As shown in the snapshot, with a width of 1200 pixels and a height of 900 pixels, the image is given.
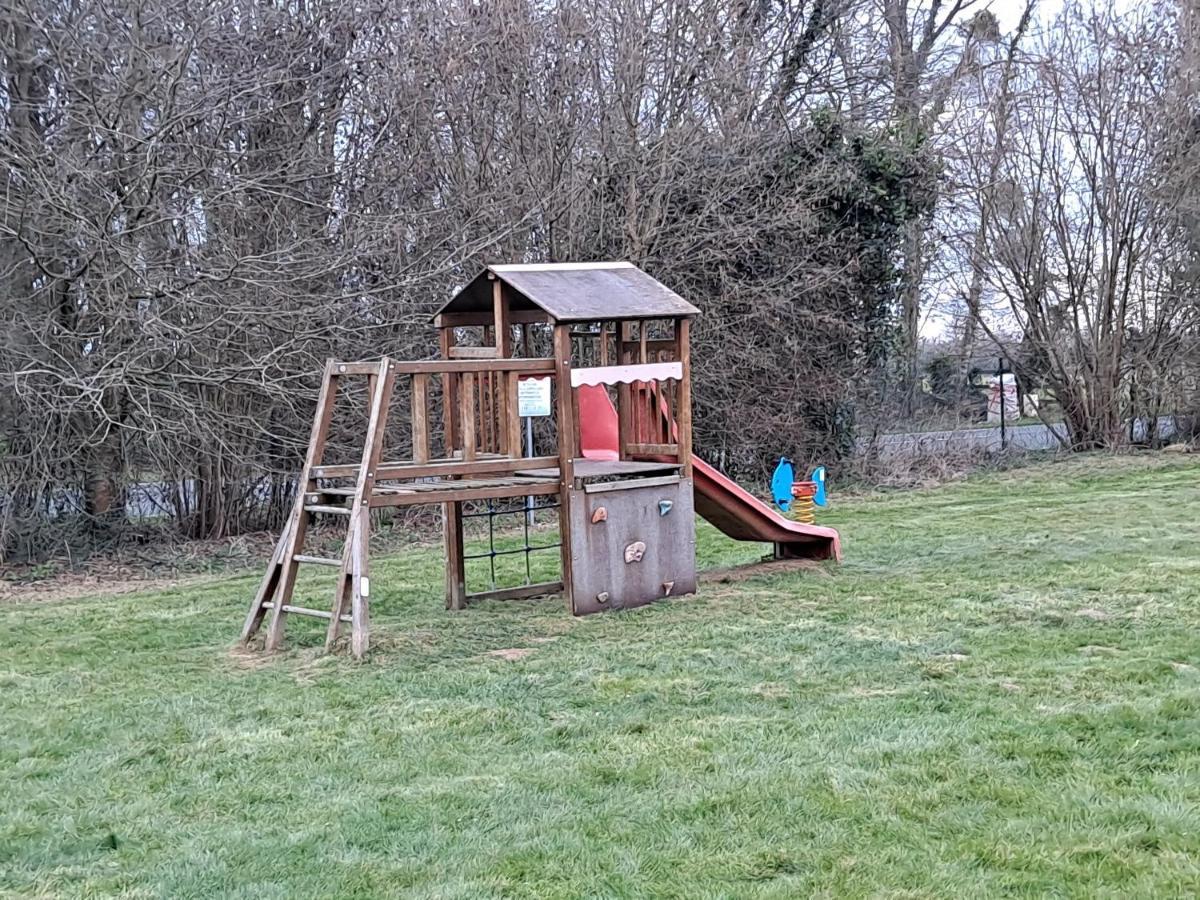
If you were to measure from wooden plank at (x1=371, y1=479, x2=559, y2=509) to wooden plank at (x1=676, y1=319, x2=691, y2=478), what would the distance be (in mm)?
1004

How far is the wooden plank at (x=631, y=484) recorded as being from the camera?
7208 millimetres

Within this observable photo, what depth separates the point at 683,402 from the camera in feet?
25.5

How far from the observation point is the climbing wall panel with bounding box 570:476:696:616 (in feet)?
23.5

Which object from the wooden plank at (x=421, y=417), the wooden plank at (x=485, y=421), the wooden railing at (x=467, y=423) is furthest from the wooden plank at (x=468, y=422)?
the wooden plank at (x=485, y=421)

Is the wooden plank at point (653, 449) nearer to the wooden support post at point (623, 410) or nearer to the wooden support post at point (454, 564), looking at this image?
the wooden support post at point (623, 410)

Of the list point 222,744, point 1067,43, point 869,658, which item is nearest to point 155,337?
point 222,744

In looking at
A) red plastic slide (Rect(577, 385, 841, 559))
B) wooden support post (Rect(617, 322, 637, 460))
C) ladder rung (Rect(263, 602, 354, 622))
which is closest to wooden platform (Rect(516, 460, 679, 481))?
wooden support post (Rect(617, 322, 637, 460))

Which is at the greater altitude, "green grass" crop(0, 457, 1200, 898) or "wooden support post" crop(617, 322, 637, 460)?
"wooden support post" crop(617, 322, 637, 460)

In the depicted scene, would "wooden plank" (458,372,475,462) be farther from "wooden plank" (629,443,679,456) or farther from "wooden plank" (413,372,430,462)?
"wooden plank" (629,443,679,456)

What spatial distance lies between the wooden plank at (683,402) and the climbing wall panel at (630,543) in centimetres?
18

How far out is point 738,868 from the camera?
3137mm

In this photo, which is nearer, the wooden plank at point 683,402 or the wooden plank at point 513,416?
the wooden plank at point 513,416

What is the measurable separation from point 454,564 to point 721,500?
194cm

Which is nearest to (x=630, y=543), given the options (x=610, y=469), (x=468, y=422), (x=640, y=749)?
(x=610, y=469)
